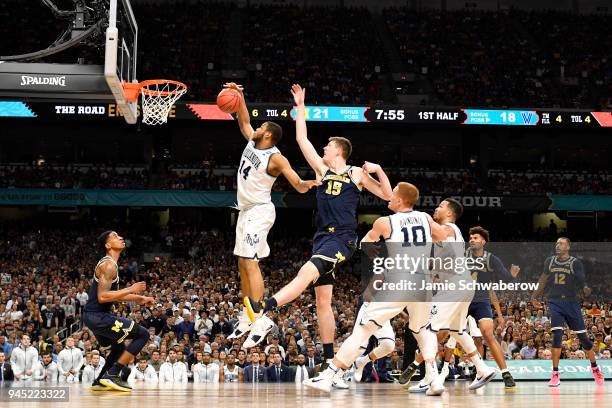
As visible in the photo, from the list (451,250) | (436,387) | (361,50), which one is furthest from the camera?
(361,50)

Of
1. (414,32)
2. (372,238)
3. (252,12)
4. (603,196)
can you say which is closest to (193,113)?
(252,12)

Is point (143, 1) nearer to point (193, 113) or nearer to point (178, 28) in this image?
point (178, 28)

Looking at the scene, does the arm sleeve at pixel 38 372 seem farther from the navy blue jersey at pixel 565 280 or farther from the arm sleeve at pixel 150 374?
the navy blue jersey at pixel 565 280

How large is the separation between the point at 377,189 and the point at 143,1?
104 ft

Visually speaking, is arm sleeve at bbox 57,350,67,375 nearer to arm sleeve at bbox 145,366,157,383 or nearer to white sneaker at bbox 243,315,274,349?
arm sleeve at bbox 145,366,157,383

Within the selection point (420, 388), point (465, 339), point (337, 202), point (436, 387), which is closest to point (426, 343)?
point (436, 387)

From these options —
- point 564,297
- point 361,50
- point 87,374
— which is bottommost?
point 87,374

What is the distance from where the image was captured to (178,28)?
35188mm

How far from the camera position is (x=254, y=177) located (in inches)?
345

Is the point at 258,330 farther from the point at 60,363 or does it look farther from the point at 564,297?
the point at 60,363

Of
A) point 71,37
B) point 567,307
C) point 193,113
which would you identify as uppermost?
point 193,113

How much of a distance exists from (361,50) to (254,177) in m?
27.2

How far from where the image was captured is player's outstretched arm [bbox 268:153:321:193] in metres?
8.34

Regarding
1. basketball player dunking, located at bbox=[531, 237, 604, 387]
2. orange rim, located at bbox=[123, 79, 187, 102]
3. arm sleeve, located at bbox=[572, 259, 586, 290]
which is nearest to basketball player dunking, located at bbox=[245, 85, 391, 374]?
orange rim, located at bbox=[123, 79, 187, 102]
